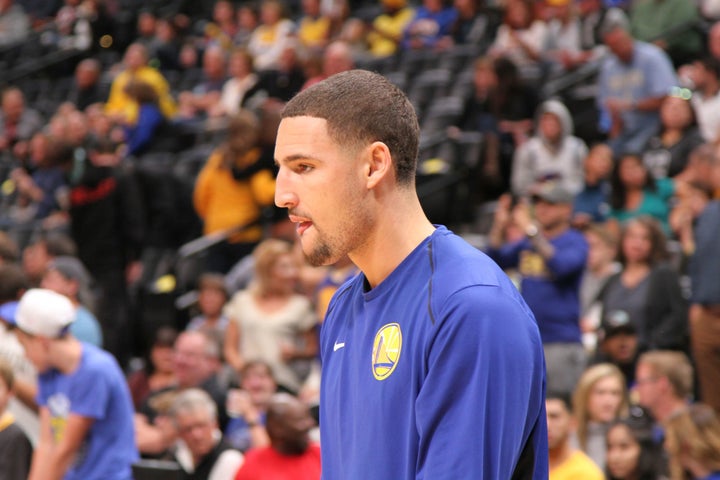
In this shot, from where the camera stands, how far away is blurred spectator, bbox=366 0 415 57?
1330cm

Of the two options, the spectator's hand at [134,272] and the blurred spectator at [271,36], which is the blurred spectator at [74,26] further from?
the spectator's hand at [134,272]

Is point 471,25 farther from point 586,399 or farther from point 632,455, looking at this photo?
point 632,455

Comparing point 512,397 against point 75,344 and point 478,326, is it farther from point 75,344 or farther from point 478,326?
point 75,344

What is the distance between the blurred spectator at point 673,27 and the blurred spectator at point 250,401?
6166 millimetres

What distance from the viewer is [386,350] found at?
2.09m

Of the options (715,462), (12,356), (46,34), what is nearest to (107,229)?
(12,356)

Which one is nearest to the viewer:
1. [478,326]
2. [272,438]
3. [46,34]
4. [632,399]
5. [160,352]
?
[478,326]

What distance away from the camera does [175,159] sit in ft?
39.9

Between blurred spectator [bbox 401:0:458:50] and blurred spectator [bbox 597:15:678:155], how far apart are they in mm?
2925

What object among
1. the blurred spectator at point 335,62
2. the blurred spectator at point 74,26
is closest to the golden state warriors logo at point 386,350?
the blurred spectator at point 335,62

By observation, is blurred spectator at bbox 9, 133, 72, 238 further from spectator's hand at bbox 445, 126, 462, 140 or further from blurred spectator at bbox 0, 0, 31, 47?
blurred spectator at bbox 0, 0, 31, 47

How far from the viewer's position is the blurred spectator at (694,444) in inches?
200

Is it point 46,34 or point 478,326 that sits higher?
point 478,326

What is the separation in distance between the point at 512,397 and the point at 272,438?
361 cm
